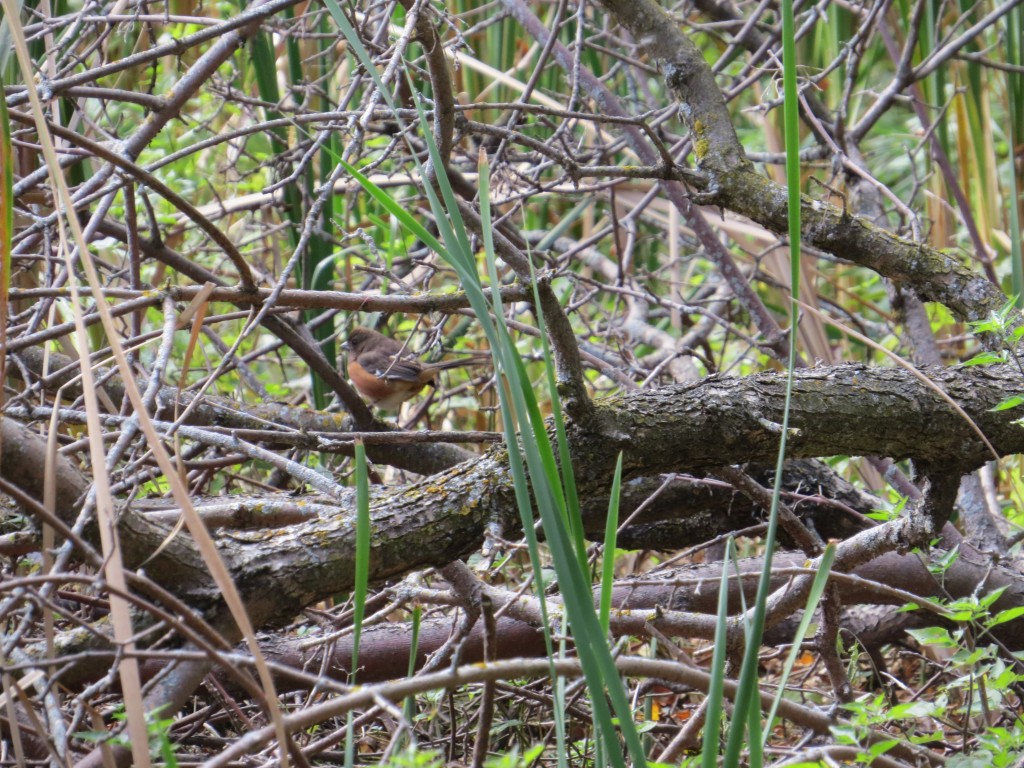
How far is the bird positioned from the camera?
3477 millimetres

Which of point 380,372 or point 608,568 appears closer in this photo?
point 608,568

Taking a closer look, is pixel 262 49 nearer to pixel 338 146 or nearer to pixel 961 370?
pixel 338 146

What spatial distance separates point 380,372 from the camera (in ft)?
11.8

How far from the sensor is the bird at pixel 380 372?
3.48 m

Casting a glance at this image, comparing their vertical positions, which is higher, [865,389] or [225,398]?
[865,389]

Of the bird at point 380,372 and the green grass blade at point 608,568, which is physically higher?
the green grass blade at point 608,568

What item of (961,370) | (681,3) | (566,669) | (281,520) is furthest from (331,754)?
A: (681,3)

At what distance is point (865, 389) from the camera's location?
5.73 ft

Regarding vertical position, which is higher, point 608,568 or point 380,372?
point 608,568

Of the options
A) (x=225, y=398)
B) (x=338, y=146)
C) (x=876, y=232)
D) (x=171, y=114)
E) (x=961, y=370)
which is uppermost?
(x=171, y=114)

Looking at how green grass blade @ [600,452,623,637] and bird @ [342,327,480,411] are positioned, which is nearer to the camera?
green grass blade @ [600,452,623,637]

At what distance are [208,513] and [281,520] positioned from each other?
0.37 feet

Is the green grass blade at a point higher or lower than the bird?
higher

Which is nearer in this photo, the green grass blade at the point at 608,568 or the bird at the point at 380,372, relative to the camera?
the green grass blade at the point at 608,568
